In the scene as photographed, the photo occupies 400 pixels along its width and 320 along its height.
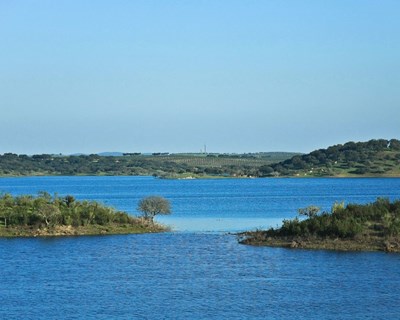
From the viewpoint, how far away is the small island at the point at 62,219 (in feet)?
212

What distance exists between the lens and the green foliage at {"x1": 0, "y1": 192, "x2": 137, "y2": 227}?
6519 cm

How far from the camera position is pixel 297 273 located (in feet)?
148

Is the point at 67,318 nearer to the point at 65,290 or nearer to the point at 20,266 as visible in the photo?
the point at 65,290

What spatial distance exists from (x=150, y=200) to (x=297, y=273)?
29.1m

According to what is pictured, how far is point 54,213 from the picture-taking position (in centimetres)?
6500

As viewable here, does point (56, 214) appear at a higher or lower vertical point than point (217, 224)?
higher

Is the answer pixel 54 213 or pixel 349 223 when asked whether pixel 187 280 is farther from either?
pixel 54 213

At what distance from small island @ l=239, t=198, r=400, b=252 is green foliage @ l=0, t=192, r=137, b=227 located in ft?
43.9

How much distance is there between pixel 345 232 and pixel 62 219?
890 inches

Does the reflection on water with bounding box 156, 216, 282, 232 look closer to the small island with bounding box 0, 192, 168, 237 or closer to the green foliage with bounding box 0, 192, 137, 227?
the small island with bounding box 0, 192, 168, 237

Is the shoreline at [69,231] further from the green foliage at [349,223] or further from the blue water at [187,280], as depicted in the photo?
the green foliage at [349,223]

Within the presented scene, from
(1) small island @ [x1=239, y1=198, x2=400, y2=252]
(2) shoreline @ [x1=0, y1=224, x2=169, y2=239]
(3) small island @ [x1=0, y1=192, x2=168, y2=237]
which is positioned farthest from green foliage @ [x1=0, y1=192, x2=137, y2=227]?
(1) small island @ [x1=239, y1=198, x2=400, y2=252]

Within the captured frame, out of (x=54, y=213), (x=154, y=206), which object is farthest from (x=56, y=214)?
(x=154, y=206)

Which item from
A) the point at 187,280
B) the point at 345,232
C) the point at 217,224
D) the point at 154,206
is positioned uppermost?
the point at 154,206
